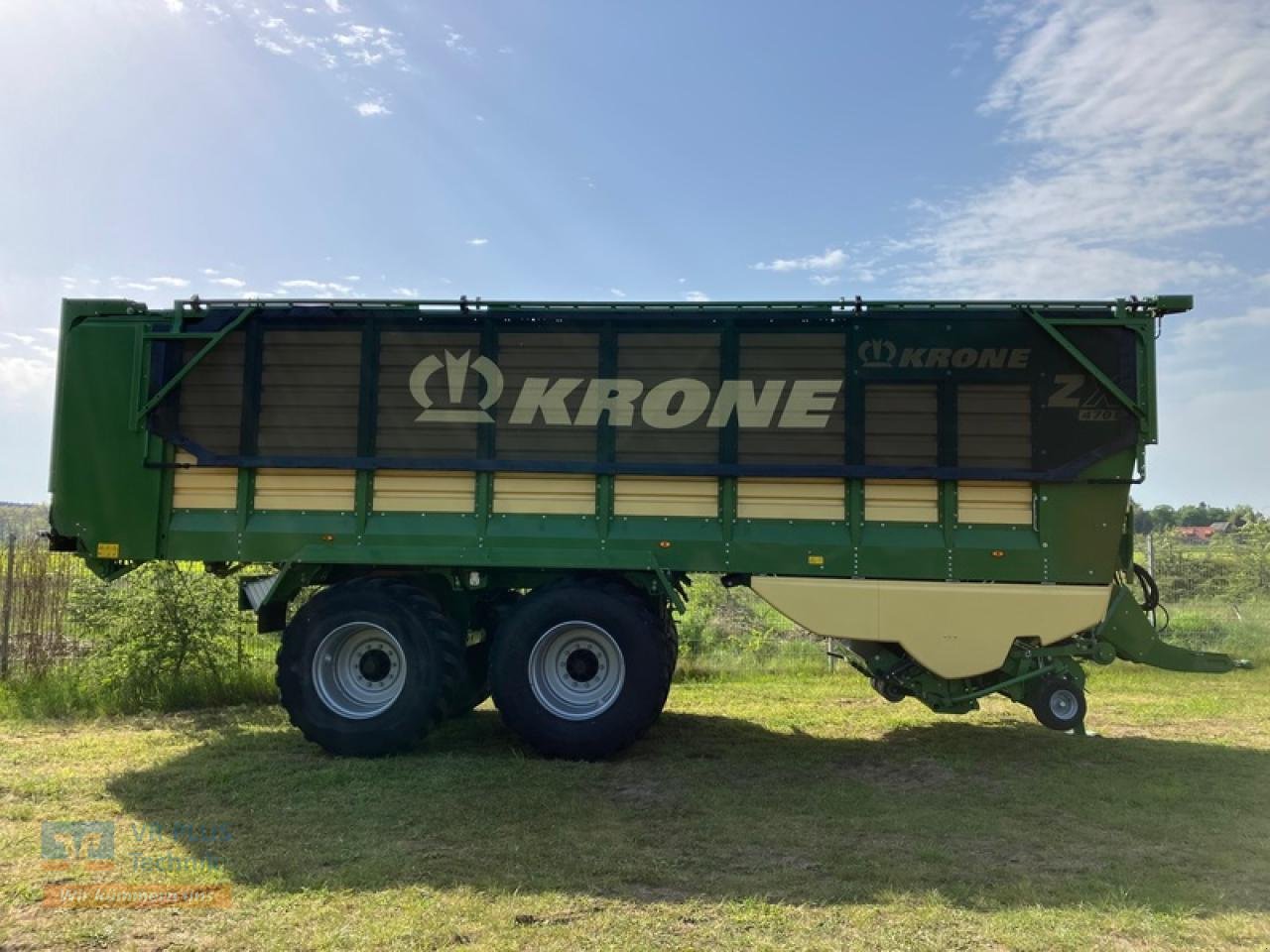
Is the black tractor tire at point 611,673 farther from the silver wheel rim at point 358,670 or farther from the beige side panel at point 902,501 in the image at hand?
the beige side panel at point 902,501

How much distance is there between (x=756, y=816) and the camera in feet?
17.2

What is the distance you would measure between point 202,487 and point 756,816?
4.78m

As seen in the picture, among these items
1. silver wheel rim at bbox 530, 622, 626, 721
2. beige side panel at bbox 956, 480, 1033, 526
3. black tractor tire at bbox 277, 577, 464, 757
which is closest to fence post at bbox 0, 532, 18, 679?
black tractor tire at bbox 277, 577, 464, 757

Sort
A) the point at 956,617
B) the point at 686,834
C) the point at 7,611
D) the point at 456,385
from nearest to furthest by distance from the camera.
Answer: the point at 686,834, the point at 956,617, the point at 456,385, the point at 7,611

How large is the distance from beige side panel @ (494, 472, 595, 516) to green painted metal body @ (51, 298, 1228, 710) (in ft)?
0.20

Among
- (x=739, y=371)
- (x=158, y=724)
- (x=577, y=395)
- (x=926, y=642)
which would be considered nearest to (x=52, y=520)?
(x=158, y=724)

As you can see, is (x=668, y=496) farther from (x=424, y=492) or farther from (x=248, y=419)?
(x=248, y=419)

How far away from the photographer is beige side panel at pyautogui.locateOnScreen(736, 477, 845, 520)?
20.8 feet

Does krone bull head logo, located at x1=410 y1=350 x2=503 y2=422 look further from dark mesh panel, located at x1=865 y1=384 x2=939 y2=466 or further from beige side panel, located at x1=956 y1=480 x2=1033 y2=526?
beige side panel, located at x1=956 y1=480 x2=1033 y2=526

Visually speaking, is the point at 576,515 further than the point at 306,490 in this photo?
No

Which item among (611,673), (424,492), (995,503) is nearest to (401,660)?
(424,492)

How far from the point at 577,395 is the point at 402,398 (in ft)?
4.43

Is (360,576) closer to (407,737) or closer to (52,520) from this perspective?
(407,737)

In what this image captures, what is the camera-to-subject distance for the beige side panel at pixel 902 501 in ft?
20.7
